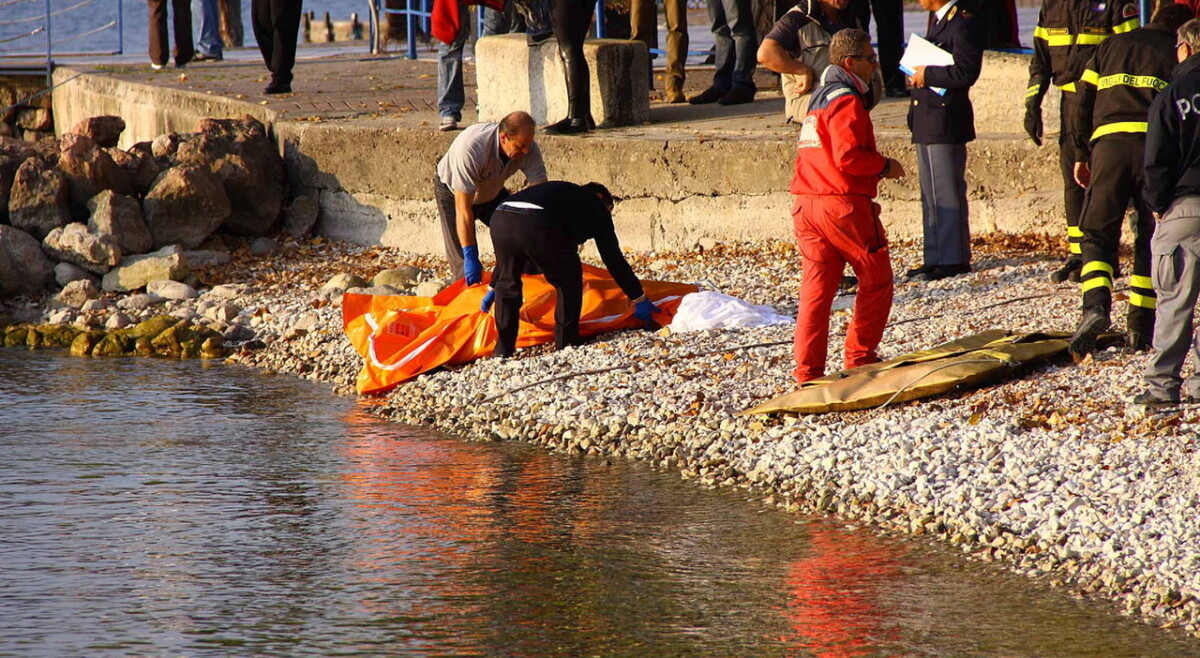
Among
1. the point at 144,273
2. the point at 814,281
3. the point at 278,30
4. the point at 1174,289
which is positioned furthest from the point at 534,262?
the point at 278,30

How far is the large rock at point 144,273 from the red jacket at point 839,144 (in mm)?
6471

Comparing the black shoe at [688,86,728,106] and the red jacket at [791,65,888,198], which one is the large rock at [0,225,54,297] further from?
the red jacket at [791,65,888,198]

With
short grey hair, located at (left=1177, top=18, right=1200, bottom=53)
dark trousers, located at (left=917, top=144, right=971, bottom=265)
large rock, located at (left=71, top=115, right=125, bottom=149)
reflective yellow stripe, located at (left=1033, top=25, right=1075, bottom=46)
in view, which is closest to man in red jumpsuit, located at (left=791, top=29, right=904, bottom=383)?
short grey hair, located at (left=1177, top=18, right=1200, bottom=53)

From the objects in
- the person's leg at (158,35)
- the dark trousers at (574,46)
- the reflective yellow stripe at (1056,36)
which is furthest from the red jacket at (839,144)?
the person's leg at (158,35)

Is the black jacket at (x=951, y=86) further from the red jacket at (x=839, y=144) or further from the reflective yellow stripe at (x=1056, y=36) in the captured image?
the red jacket at (x=839, y=144)

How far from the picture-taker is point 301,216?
1301cm

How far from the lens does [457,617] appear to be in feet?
16.4

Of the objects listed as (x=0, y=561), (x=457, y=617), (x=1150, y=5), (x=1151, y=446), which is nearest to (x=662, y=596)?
(x=457, y=617)

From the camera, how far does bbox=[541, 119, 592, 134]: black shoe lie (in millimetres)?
11523

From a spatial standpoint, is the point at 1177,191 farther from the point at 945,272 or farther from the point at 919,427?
the point at 945,272

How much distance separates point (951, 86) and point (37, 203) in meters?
7.31

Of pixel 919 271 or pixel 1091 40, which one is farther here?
pixel 919 271

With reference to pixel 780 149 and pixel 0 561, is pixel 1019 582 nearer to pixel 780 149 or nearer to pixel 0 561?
pixel 0 561

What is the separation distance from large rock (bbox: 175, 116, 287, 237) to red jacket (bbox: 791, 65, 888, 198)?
7033 millimetres
